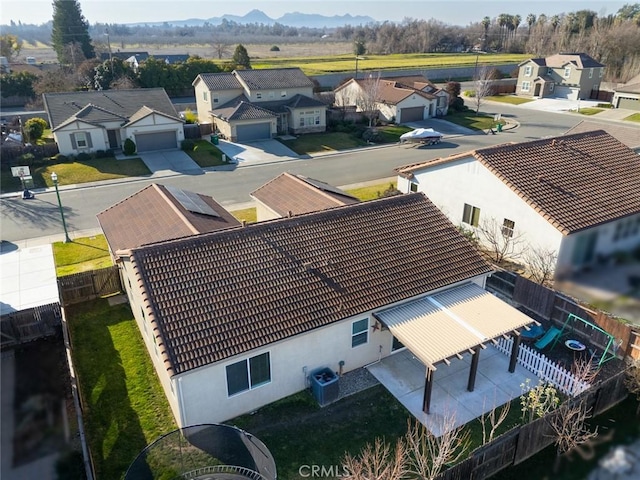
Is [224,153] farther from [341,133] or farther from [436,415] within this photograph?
[436,415]

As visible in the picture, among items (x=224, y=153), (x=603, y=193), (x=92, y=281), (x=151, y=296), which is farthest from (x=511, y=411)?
(x=224, y=153)

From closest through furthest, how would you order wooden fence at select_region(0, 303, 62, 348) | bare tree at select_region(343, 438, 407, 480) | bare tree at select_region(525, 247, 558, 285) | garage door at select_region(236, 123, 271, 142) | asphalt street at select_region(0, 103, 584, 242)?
1. bare tree at select_region(343, 438, 407, 480)
2. wooden fence at select_region(0, 303, 62, 348)
3. bare tree at select_region(525, 247, 558, 285)
4. asphalt street at select_region(0, 103, 584, 242)
5. garage door at select_region(236, 123, 271, 142)

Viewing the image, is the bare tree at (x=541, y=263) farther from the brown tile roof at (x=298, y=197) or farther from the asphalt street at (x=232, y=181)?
the asphalt street at (x=232, y=181)

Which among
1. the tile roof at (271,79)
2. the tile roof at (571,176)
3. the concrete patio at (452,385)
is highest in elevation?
the tile roof at (271,79)

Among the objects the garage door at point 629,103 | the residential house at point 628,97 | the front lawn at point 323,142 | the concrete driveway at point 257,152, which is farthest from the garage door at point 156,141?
the garage door at point 629,103

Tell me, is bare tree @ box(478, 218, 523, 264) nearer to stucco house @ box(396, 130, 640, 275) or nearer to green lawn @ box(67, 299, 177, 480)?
stucco house @ box(396, 130, 640, 275)

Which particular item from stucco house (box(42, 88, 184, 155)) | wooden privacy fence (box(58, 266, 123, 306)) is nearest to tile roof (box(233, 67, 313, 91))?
stucco house (box(42, 88, 184, 155))

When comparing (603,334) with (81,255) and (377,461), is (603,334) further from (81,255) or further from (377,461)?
(81,255)
